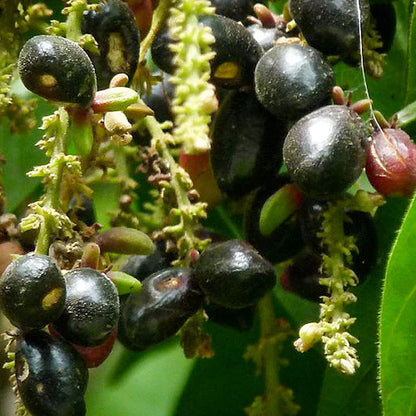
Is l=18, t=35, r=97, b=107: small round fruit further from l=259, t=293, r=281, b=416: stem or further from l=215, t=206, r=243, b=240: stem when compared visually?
l=215, t=206, r=243, b=240: stem

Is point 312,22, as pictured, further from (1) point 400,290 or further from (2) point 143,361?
(2) point 143,361

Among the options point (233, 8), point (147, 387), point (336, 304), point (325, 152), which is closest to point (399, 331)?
point (336, 304)

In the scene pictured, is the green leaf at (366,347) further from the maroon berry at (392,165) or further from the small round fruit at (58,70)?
the small round fruit at (58,70)

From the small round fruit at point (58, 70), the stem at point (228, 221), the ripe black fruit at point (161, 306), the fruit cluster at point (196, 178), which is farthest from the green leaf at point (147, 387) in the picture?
the small round fruit at point (58, 70)

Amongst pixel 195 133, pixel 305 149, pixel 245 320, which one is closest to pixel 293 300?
pixel 245 320

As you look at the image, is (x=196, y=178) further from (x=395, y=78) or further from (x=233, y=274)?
(x=395, y=78)
